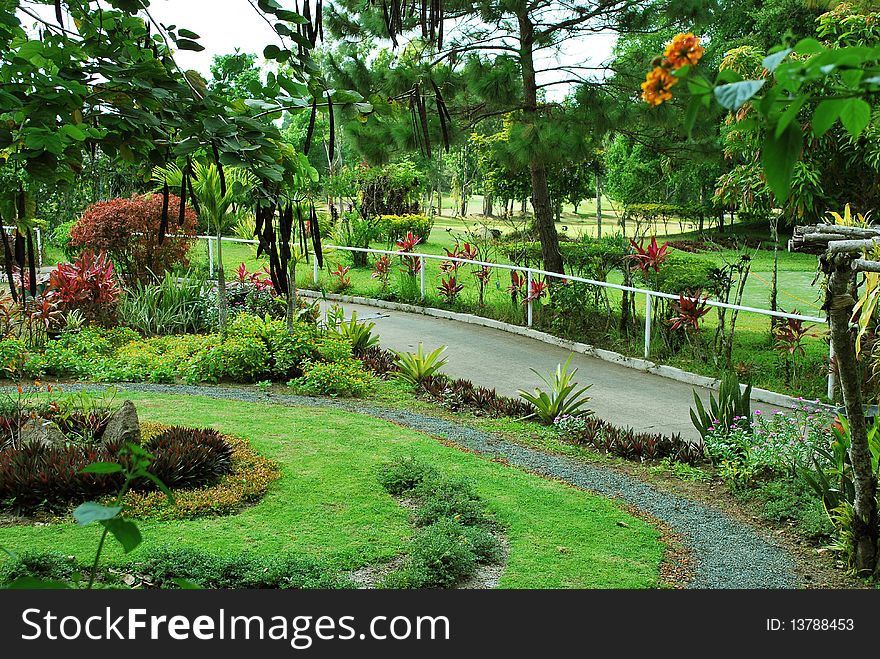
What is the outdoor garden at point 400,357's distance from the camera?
2537mm

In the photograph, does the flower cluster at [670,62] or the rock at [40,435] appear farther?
the rock at [40,435]

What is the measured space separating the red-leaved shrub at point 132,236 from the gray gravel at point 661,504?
17.0 feet

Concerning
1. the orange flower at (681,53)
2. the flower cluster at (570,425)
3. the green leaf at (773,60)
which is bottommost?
the flower cluster at (570,425)

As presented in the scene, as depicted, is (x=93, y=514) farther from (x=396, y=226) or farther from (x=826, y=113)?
(x=396, y=226)

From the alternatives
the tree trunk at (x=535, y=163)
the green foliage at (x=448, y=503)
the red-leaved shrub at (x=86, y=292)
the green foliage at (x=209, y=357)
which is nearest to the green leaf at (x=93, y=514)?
the green foliage at (x=448, y=503)

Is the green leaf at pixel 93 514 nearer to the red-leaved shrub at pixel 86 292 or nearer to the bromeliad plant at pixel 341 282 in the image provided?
the red-leaved shrub at pixel 86 292

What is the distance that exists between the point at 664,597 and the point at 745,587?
0.91 metres

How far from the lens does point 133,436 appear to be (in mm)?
5746

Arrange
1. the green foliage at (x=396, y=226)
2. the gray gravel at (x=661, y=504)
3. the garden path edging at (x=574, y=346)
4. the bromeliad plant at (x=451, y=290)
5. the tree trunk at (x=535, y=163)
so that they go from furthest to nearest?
the green foliage at (x=396, y=226) < the bromeliad plant at (x=451, y=290) < the tree trunk at (x=535, y=163) < the garden path edging at (x=574, y=346) < the gray gravel at (x=661, y=504)

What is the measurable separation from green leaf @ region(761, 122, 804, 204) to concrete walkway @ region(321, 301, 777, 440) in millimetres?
6305

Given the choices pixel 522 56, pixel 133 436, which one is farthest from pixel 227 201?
pixel 133 436

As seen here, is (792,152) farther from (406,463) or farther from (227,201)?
(227,201)

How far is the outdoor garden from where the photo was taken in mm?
2537

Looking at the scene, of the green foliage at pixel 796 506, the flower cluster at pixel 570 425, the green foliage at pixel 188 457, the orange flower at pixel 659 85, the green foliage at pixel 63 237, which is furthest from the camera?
the green foliage at pixel 63 237
